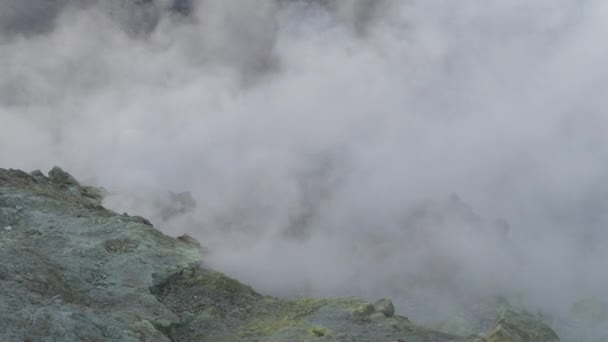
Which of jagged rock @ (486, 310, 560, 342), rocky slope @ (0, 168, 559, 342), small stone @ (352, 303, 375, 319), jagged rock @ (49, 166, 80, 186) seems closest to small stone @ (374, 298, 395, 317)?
rocky slope @ (0, 168, 559, 342)

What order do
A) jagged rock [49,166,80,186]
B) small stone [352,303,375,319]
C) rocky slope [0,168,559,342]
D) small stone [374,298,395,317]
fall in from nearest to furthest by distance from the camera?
rocky slope [0,168,559,342]
small stone [352,303,375,319]
small stone [374,298,395,317]
jagged rock [49,166,80,186]

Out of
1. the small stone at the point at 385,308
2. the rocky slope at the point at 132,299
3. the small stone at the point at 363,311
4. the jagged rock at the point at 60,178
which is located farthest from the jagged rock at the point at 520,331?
the jagged rock at the point at 60,178

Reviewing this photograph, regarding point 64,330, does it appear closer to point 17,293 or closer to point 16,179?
point 17,293

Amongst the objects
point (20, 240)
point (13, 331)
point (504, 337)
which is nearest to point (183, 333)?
point (13, 331)

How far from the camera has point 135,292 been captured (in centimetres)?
4378

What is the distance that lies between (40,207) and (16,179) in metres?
10.5

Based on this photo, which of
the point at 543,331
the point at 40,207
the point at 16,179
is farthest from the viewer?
the point at 16,179

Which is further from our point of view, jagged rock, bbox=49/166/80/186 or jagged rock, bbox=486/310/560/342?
jagged rock, bbox=49/166/80/186

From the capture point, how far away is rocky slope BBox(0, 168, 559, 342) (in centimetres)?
3588

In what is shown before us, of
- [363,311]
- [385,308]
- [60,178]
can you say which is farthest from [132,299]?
[60,178]

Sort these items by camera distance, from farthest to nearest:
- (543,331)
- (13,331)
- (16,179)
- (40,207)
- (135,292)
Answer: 1. (16,179)
2. (40,207)
3. (543,331)
4. (135,292)
5. (13,331)

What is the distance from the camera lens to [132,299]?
42719 millimetres

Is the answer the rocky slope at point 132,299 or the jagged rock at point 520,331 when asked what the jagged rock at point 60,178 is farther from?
the jagged rock at point 520,331

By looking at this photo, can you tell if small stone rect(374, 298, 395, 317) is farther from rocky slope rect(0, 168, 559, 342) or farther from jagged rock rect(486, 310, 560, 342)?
jagged rock rect(486, 310, 560, 342)
